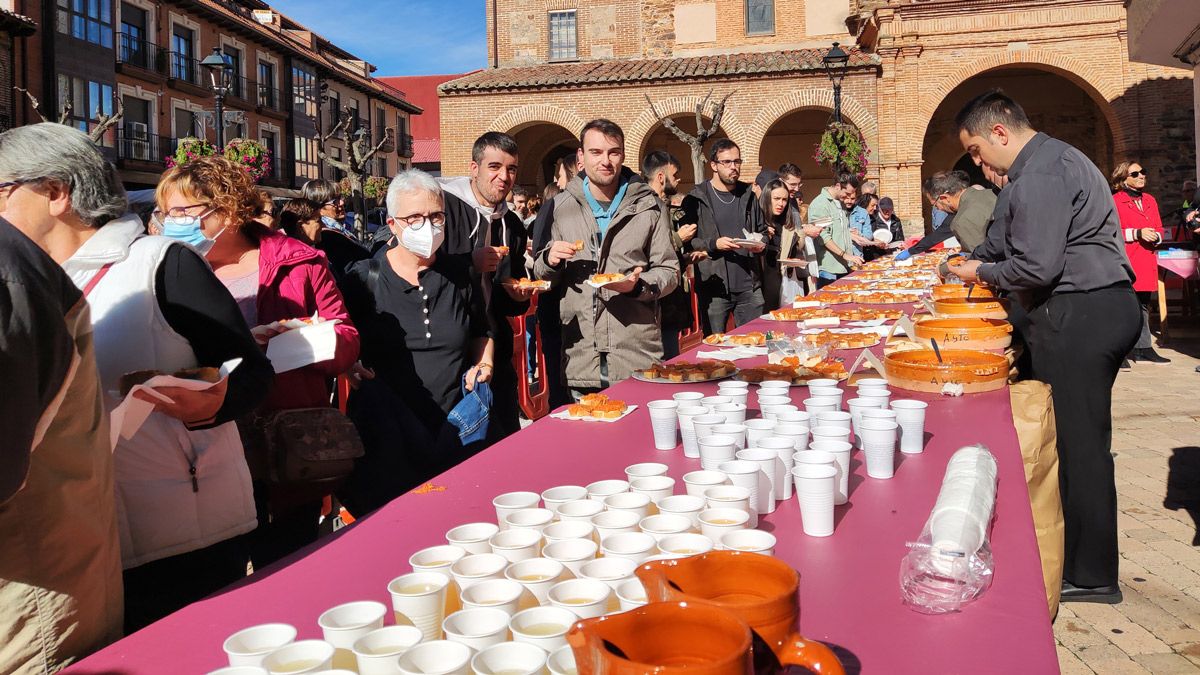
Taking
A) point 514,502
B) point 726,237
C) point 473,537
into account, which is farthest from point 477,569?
point 726,237

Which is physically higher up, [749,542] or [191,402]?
[191,402]

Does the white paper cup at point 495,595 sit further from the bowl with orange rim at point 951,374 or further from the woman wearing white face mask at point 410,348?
the bowl with orange rim at point 951,374

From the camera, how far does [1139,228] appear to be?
9.55 metres

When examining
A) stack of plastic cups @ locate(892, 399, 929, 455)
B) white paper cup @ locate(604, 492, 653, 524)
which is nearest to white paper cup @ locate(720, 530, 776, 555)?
white paper cup @ locate(604, 492, 653, 524)

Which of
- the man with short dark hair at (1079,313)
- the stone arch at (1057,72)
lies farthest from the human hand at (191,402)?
the stone arch at (1057,72)

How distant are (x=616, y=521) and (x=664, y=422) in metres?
0.91

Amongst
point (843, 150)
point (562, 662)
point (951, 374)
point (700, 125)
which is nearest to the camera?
point (562, 662)

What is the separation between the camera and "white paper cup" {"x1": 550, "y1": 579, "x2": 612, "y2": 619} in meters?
1.23

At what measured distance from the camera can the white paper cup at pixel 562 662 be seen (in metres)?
1.06

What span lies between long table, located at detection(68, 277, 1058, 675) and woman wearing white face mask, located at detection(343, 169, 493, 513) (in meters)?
0.99

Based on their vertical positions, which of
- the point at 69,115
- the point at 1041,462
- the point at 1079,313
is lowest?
the point at 1041,462

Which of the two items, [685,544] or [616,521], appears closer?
[685,544]

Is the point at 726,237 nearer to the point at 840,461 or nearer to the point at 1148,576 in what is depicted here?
the point at 1148,576

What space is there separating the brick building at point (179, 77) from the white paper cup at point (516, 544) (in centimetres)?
2081
